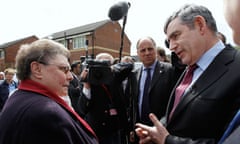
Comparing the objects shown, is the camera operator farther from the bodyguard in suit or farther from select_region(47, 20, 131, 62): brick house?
select_region(47, 20, 131, 62): brick house

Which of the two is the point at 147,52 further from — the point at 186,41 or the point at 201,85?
the point at 201,85

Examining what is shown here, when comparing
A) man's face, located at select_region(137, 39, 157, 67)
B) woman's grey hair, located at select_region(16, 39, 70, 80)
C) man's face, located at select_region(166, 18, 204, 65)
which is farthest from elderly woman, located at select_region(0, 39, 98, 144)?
man's face, located at select_region(137, 39, 157, 67)

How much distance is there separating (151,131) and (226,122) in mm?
449

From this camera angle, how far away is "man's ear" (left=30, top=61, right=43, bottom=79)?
1832 mm

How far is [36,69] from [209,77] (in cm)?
120

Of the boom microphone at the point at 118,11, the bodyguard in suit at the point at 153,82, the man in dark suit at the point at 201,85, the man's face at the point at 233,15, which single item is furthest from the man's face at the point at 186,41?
the bodyguard in suit at the point at 153,82

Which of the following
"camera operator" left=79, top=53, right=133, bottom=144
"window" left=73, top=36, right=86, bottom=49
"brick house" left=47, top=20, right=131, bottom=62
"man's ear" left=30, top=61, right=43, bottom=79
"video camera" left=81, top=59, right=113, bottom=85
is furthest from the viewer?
"window" left=73, top=36, right=86, bottom=49

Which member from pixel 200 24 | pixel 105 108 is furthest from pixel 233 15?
pixel 105 108

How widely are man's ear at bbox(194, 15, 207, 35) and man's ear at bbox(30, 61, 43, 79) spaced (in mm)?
1142

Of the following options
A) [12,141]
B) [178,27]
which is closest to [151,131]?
[178,27]

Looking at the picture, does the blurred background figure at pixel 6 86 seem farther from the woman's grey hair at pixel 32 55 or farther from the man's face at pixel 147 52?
the woman's grey hair at pixel 32 55

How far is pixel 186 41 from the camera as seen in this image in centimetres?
167

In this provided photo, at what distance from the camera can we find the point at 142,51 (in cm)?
316

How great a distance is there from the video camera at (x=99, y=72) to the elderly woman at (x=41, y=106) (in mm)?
731
